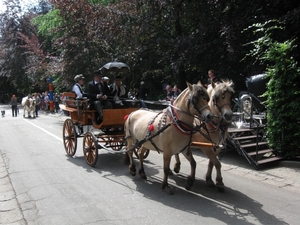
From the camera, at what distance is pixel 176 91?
14.6m

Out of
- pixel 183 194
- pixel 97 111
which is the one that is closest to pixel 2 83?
pixel 97 111

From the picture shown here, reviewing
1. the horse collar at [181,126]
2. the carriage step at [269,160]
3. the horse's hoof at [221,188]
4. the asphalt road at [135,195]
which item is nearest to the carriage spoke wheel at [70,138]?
the asphalt road at [135,195]

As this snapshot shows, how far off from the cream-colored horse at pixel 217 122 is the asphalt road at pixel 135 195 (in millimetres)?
529

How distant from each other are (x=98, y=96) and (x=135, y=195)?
3054 millimetres

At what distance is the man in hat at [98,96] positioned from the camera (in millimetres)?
7883

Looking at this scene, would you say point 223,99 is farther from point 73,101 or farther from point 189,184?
point 73,101

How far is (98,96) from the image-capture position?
7887 mm

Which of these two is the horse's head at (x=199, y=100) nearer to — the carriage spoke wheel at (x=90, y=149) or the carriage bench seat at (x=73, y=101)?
the carriage spoke wheel at (x=90, y=149)

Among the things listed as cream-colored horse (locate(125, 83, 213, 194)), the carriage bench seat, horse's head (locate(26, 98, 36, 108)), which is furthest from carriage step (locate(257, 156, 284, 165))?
horse's head (locate(26, 98, 36, 108))

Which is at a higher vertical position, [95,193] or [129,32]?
[129,32]

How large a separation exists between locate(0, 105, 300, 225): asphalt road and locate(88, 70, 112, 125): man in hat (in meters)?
1.42

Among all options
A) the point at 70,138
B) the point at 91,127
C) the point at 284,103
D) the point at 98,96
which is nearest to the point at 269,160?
the point at 284,103

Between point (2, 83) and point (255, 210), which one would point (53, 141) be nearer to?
point (255, 210)

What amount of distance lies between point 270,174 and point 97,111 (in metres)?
4.32
